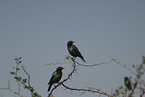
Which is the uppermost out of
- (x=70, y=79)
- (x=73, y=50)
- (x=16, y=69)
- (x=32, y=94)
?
(x=73, y=50)

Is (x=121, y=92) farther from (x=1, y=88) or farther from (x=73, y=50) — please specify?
(x=73, y=50)

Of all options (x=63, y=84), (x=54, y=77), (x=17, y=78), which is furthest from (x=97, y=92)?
(x=54, y=77)

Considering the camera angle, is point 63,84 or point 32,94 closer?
point 32,94

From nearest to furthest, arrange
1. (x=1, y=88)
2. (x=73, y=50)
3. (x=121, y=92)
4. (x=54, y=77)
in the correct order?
1. (x=121, y=92)
2. (x=1, y=88)
3. (x=54, y=77)
4. (x=73, y=50)

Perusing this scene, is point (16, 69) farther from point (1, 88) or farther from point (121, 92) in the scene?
point (121, 92)

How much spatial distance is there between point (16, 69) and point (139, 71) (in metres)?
2.51

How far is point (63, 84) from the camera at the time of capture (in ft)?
12.4

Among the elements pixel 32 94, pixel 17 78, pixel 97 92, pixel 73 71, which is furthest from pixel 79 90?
pixel 17 78

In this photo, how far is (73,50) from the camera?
7145mm

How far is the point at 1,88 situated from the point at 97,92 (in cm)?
185

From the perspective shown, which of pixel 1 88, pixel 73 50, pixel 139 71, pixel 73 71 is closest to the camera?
pixel 139 71

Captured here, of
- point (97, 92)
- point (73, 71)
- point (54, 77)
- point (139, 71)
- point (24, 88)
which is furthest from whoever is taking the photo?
point (54, 77)

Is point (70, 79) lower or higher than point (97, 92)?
higher

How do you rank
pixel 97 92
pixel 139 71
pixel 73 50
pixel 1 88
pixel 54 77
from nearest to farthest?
pixel 139 71
pixel 97 92
pixel 1 88
pixel 54 77
pixel 73 50
